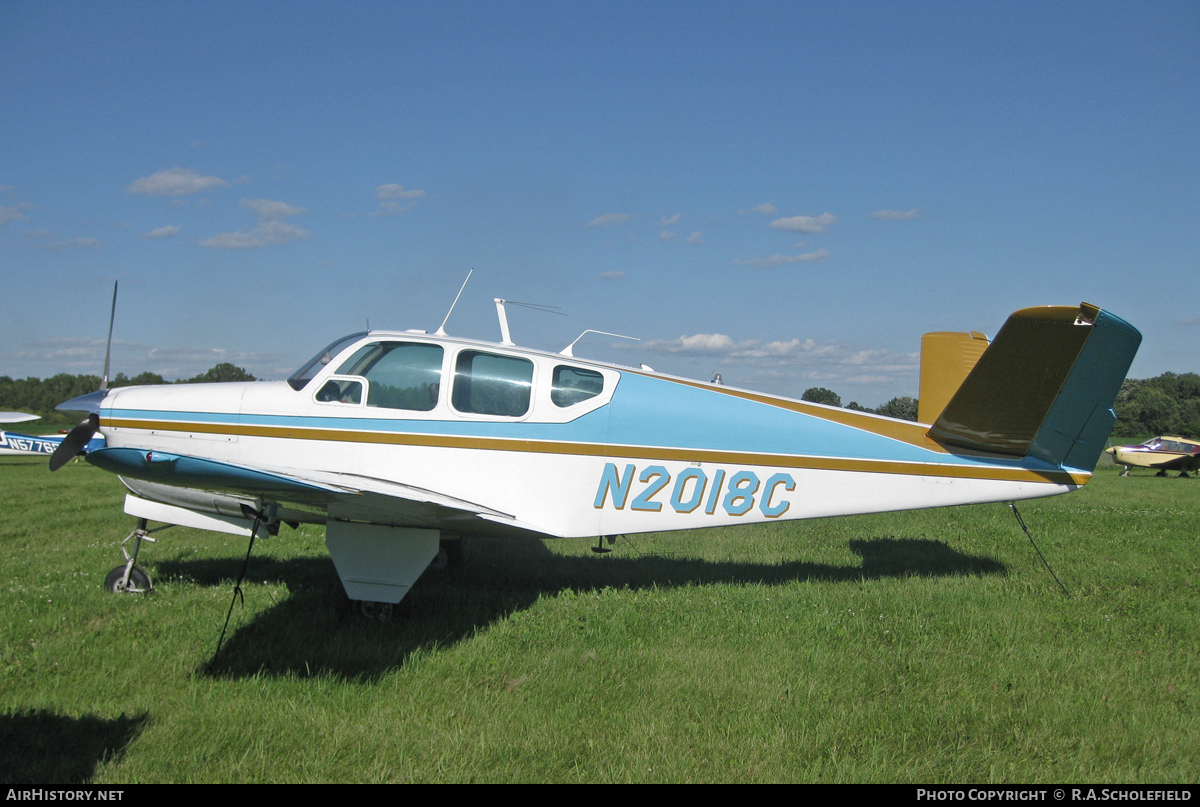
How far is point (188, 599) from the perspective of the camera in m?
5.61

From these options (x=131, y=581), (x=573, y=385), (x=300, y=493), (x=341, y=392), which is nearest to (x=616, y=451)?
(x=573, y=385)

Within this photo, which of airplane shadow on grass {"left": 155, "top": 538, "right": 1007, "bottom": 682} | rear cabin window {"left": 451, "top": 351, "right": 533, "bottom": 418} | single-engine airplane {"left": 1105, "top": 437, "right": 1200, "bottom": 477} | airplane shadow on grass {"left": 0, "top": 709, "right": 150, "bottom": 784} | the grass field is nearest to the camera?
airplane shadow on grass {"left": 0, "top": 709, "right": 150, "bottom": 784}

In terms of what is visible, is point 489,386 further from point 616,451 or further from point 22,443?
point 22,443

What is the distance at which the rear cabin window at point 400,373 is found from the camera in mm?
5305

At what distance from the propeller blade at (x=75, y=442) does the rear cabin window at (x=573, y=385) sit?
3441 mm

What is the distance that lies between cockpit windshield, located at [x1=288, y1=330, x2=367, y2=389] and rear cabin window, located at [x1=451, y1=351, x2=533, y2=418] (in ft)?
2.95

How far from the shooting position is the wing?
11.1 feet

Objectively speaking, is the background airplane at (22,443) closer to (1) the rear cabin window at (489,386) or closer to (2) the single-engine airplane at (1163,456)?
(1) the rear cabin window at (489,386)

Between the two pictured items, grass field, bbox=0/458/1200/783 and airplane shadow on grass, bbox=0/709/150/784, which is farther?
grass field, bbox=0/458/1200/783

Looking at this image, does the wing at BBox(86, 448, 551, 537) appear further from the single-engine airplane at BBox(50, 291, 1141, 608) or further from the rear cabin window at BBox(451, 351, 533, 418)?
the rear cabin window at BBox(451, 351, 533, 418)

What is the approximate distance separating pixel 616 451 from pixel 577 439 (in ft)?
1.07

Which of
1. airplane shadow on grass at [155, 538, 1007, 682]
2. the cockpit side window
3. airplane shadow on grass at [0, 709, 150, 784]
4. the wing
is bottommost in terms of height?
airplane shadow on grass at [155, 538, 1007, 682]

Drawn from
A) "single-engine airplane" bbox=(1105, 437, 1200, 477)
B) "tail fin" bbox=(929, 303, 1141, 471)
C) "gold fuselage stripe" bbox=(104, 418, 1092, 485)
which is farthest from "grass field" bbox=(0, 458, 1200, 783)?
A: "single-engine airplane" bbox=(1105, 437, 1200, 477)
